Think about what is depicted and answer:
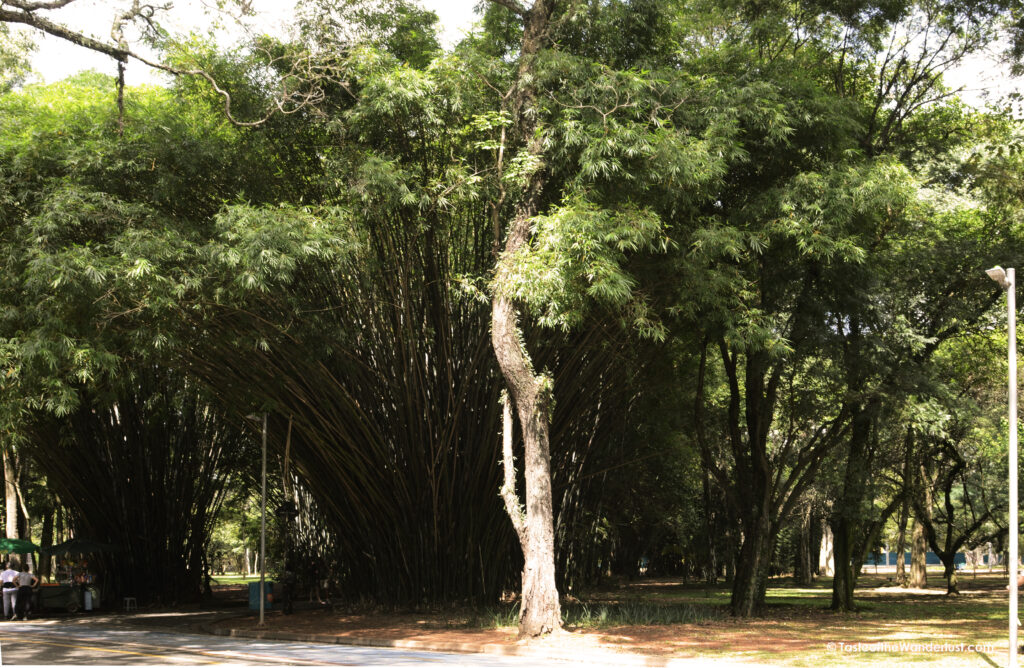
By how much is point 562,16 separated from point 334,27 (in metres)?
3.75

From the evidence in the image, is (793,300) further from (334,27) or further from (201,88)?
(201,88)

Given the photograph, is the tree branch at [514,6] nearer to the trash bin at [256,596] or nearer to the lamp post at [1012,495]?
the lamp post at [1012,495]

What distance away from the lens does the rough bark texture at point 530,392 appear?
46.3 feet

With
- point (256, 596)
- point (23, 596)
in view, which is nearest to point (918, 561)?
point (256, 596)

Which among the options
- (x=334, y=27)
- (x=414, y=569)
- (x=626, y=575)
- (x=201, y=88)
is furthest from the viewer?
(x=626, y=575)

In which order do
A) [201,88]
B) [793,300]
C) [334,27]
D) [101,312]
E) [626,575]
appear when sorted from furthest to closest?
[626,575]
[793,300]
[201,88]
[334,27]
[101,312]

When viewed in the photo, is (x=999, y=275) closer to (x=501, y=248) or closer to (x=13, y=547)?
(x=501, y=248)

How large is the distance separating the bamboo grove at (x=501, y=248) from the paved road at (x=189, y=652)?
8.19ft

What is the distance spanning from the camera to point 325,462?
760 inches

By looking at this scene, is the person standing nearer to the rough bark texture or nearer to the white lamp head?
the rough bark texture

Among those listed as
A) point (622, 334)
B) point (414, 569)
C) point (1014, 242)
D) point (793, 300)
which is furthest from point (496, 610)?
point (1014, 242)

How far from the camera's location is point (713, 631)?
15.2m

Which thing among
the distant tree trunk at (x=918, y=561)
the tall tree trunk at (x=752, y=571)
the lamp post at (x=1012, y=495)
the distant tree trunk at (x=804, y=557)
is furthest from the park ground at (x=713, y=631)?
the distant tree trunk at (x=804, y=557)

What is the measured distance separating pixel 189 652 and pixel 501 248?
7770mm
